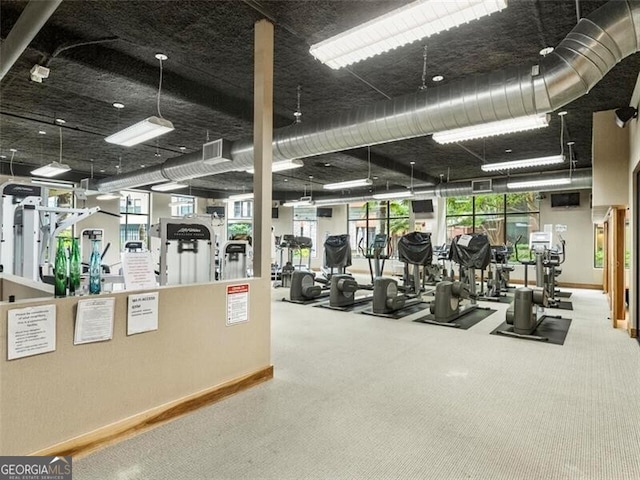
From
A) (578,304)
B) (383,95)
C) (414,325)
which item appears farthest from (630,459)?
(578,304)

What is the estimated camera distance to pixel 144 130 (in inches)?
182

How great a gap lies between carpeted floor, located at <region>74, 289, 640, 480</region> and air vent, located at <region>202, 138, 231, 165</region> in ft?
11.0

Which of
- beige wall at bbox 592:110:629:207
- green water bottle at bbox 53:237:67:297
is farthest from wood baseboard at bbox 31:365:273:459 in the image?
beige wall at bbox 592:110:629:207

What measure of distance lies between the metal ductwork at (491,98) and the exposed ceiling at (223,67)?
1.33ft

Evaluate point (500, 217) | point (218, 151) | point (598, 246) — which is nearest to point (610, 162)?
point (218, 151)

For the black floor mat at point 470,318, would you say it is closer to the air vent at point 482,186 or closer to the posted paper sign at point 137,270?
the air vent at point 482,186

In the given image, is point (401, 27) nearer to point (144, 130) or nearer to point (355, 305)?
point (144, 130)

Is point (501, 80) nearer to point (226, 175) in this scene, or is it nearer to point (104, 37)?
point (104, 37)

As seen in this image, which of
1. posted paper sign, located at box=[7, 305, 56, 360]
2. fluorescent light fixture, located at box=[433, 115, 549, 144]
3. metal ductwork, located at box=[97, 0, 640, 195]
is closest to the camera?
posted paper sign, located at box=[7, 305, 56, 360]

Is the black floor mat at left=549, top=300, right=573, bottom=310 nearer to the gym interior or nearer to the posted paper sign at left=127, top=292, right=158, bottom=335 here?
the gym interior

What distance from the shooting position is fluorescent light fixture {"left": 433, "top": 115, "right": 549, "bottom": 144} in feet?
15.1

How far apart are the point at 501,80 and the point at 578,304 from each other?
6.49 meters

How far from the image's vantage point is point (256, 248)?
11.6 feet

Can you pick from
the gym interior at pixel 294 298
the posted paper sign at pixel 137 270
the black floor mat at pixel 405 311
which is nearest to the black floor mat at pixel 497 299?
the gym interior at pixel 294 298
